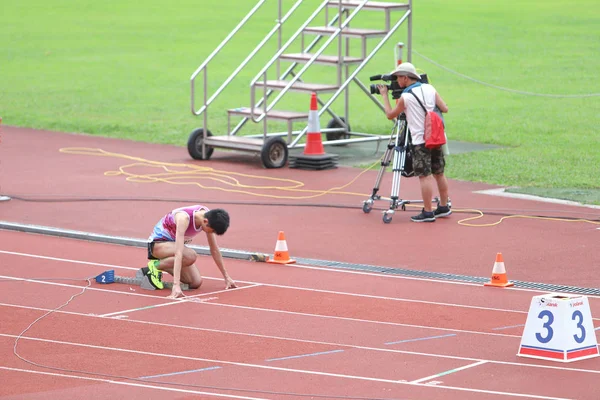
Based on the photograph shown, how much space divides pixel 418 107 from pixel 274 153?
499 cm

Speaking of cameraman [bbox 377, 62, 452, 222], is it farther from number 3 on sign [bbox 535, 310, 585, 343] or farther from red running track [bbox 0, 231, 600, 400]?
number 3 on sign [bbox 535, 310, 585, 343]

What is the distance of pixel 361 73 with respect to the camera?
1361 inches

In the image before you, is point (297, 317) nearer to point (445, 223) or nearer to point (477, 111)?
point (445, 223)

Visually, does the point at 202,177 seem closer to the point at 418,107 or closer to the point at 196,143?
the point at 196,143


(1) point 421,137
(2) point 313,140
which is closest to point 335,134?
(2) point 313,140

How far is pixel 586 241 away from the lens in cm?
1459

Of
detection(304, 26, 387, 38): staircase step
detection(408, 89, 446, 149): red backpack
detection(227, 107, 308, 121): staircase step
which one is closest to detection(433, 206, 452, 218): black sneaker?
detection(408, 89, 446, 149): red backpack

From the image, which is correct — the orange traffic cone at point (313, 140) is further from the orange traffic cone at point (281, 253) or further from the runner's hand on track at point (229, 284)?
the runner's hand on track at point (229, 284)

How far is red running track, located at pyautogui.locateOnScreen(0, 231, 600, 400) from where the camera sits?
9031mm

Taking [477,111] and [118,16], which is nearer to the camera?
[477,111]

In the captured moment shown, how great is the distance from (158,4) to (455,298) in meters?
46.1

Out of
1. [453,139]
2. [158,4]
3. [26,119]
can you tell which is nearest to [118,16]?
[158,4]

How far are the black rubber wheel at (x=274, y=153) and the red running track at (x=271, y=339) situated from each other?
684cm

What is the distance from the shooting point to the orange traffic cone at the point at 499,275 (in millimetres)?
12359
